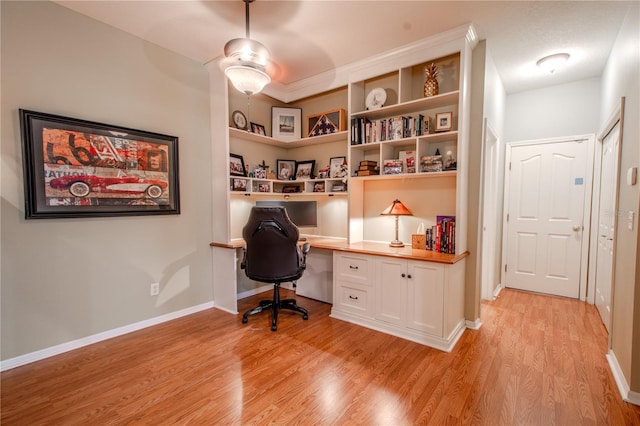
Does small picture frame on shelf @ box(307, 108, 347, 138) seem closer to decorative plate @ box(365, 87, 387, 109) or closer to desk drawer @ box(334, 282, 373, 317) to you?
decorative plate @ box(365, 87, 387, 109)

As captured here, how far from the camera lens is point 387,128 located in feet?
9.73

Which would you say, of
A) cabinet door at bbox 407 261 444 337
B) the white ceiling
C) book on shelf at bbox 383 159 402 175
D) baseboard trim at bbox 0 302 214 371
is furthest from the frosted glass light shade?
baseboard trim at bbox 0 302 214 371

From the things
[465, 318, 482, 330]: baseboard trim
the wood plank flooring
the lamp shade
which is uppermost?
the lamp shade

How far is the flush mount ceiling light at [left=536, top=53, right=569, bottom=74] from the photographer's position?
9.44ft

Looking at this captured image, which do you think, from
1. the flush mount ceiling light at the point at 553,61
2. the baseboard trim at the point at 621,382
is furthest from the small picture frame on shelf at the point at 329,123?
the baseboard trim at the point at 621,382

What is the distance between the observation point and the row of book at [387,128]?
9.16ft

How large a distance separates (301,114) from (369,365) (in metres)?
3.20

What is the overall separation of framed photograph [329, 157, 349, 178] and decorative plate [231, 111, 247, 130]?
1184 millimetres

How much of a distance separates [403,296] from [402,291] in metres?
0.04

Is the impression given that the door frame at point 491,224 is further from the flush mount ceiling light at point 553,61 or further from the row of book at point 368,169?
the row of book at point 368,169

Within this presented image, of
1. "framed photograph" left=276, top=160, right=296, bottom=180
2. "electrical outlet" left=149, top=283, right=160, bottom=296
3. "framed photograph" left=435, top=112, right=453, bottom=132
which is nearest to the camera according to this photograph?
"framed photograph" left=435, top=112, right=453, bottom=132

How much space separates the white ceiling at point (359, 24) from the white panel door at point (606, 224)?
0.97m

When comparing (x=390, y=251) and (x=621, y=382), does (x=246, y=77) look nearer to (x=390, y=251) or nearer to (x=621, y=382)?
(x=390, y=251)

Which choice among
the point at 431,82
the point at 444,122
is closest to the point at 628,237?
the point at 444,122
